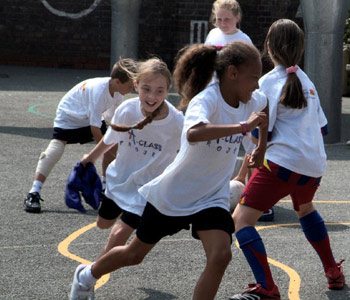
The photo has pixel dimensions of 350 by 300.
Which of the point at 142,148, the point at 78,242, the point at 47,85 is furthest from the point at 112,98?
the point at 47,85

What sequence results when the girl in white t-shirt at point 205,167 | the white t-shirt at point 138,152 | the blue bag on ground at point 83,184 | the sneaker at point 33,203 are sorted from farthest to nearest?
the sneaker at point 33,203 → the blue bag on ground at point 83,184 → the white t-shirt at point 138,152 → the girl in white t-shirt at point 205,167

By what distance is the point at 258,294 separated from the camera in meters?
4.97

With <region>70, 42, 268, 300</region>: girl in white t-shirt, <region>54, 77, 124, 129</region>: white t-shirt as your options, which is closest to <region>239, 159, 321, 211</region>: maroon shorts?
<region>70, 42, 268, 300</region>: girl in white t-shirt

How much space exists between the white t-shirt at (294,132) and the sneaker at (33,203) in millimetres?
2969

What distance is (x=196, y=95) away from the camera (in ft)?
15.0

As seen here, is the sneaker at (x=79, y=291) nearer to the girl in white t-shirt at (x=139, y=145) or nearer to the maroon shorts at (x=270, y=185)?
the girl in white t-shirt at (x=139, y=145)

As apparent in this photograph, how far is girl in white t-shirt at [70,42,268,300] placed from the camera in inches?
175

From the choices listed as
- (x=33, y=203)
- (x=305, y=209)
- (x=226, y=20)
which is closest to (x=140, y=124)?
(x=305, y=209)

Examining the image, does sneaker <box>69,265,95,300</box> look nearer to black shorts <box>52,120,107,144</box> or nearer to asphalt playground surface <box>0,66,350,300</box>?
asphalt playground surface <box>0,66,350,300</box>

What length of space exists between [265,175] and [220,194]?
2.56 feet

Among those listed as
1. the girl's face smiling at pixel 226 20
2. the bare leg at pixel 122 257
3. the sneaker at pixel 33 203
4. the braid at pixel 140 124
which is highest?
the girl's face smiling at pixel 226 20

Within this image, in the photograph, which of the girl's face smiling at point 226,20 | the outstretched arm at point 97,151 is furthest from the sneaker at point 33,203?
the girl's face smiling at point 226,20

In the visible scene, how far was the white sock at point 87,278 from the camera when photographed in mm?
4848

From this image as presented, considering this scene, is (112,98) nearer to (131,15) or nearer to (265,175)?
(265,175)
